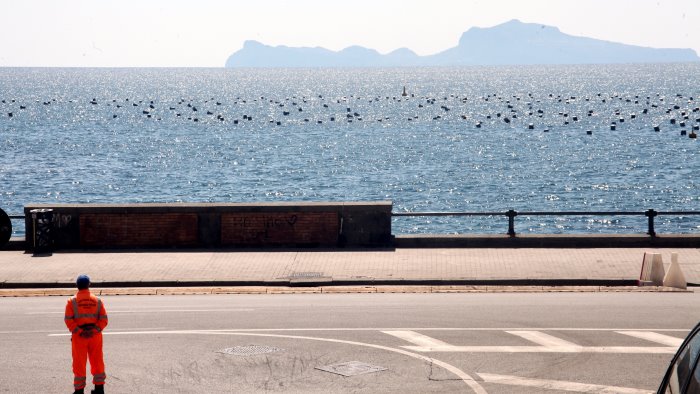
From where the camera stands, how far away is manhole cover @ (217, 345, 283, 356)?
15688 mm

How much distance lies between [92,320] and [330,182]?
66.1 m

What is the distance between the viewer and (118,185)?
78.3 metres

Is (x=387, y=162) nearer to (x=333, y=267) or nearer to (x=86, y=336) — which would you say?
(x=333, y=267)

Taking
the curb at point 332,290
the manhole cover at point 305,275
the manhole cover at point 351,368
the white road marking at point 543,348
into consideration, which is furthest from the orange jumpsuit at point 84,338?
the manhole cover at point 305,275

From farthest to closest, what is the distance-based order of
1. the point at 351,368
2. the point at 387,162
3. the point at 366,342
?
the point at 387,162 → the point at 366,342 → the point at 351,368

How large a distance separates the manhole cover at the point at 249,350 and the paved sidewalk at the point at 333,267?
594cm

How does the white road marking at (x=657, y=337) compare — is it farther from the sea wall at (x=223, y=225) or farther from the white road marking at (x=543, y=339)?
the sea wall at (x=223, y=225)

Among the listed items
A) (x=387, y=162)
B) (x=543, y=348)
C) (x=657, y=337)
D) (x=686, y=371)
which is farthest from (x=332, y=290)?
(x=387, y=162)

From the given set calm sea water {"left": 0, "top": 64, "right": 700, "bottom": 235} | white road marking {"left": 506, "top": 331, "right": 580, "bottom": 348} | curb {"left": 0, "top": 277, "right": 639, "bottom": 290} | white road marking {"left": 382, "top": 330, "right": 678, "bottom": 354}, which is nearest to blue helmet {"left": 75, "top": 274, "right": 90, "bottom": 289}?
white road marking {"left": 382, "top": 330, "right": 678, "bottom": 354}

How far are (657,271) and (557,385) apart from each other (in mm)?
9048

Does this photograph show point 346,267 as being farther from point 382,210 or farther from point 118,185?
point 118,185

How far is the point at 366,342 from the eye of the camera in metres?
16.3

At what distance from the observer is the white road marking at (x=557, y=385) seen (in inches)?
524

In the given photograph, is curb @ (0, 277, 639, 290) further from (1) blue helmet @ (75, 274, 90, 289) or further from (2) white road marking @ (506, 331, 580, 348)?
(1) blue helmet @ (75, 274, 90, 289)
